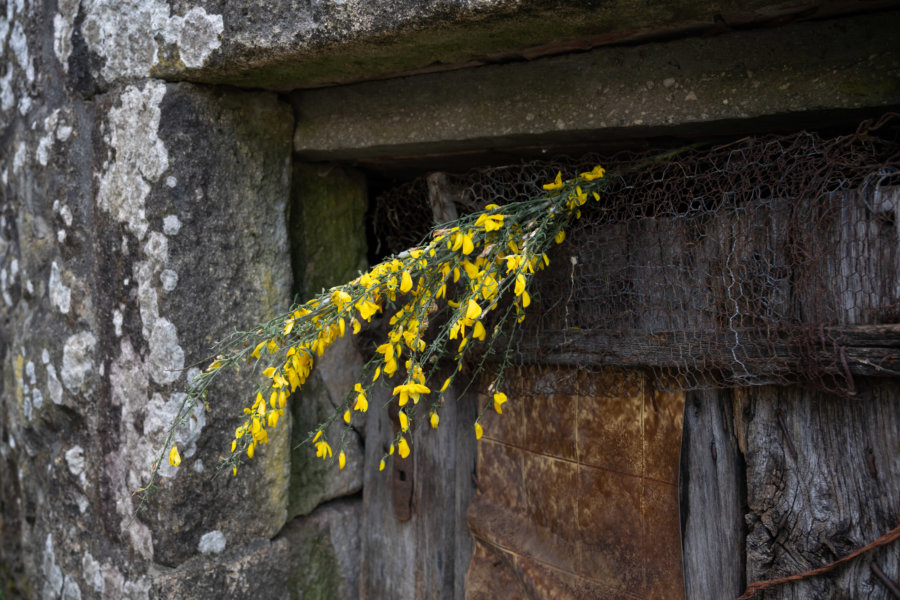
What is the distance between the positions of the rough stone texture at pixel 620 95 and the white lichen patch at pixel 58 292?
2.19 feet

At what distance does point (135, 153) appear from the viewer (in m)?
1.42

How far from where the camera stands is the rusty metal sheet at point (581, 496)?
1.29 metres

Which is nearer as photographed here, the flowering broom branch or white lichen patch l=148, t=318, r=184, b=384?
the flowering broom branch

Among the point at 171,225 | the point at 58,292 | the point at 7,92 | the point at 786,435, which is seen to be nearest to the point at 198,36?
the point at 171,225

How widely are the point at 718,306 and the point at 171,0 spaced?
1234mm

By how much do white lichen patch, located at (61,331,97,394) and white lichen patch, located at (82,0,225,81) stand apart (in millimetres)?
604

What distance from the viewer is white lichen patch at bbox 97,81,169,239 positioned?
1.40 meters

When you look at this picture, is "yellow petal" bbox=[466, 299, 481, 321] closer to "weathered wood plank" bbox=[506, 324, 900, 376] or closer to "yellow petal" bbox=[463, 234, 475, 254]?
"yellow petal" bbox=[463, 234, 475, 254]

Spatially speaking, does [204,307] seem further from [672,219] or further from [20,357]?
[672,219]

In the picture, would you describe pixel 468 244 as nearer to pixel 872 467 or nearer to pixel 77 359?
pixel 872 467

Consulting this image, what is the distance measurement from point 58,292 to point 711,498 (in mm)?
1549

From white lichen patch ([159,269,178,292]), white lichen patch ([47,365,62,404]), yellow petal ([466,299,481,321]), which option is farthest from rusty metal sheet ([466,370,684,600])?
white lichen patch ([47,365,62,404])

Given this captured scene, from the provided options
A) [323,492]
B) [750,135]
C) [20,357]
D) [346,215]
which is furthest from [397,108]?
[20,357]

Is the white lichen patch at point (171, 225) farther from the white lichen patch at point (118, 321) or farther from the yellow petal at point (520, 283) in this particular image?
the yellow petal at point (520, 283)
